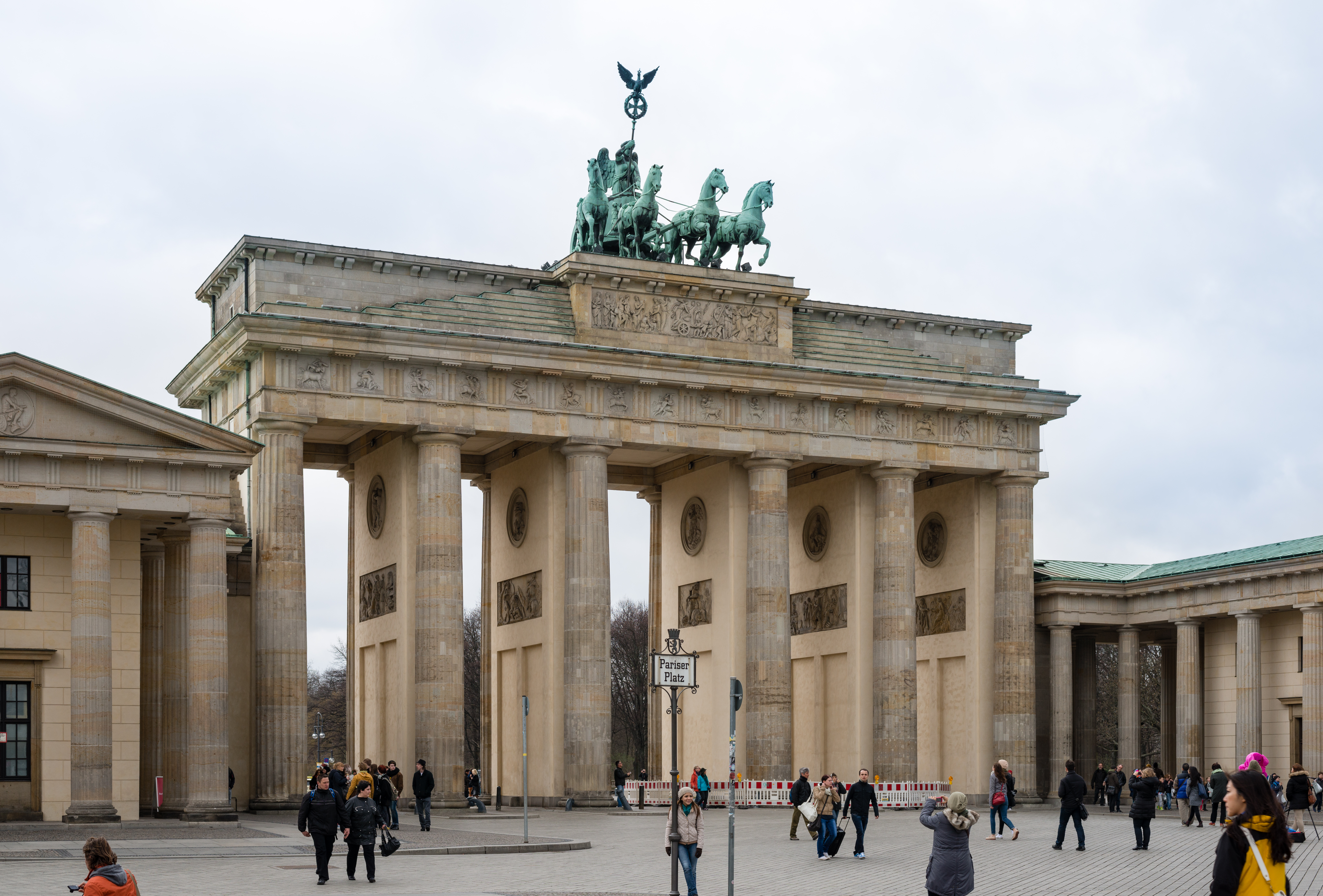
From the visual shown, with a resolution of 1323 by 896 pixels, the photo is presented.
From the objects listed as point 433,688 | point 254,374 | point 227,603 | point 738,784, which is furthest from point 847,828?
point 254,374

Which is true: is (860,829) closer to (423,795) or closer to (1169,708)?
(423,795)

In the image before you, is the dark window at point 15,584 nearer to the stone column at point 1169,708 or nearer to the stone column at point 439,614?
the stone column at point 439,614

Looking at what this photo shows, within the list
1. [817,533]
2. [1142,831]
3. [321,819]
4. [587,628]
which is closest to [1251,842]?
[321,819]

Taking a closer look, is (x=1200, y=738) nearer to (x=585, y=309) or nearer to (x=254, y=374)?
(x=585, y=309)

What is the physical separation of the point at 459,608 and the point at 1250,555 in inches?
1024

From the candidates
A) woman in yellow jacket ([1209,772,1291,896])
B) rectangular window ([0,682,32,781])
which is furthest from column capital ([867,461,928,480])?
woman in yellow jacket ([1209,772,1291,896])

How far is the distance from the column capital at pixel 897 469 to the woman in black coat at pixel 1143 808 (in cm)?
2488

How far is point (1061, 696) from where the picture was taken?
59.9 metres

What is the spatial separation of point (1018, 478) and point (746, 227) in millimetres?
12782

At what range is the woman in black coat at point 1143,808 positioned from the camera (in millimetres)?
32062

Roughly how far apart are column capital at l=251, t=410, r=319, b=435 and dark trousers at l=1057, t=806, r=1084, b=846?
2487cm

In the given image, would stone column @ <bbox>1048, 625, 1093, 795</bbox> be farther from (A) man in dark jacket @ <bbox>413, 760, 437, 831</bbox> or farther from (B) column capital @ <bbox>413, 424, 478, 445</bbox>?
(A) man in dark jacket @ <bbox>413, 760, 437, 831</bbox>

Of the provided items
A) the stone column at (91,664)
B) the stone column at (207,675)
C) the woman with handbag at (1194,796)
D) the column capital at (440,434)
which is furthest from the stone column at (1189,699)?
the stone column at (91,664)

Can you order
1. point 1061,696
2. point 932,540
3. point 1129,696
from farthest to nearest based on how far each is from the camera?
point 932,540 → point 1129,696 → point 1061,696
